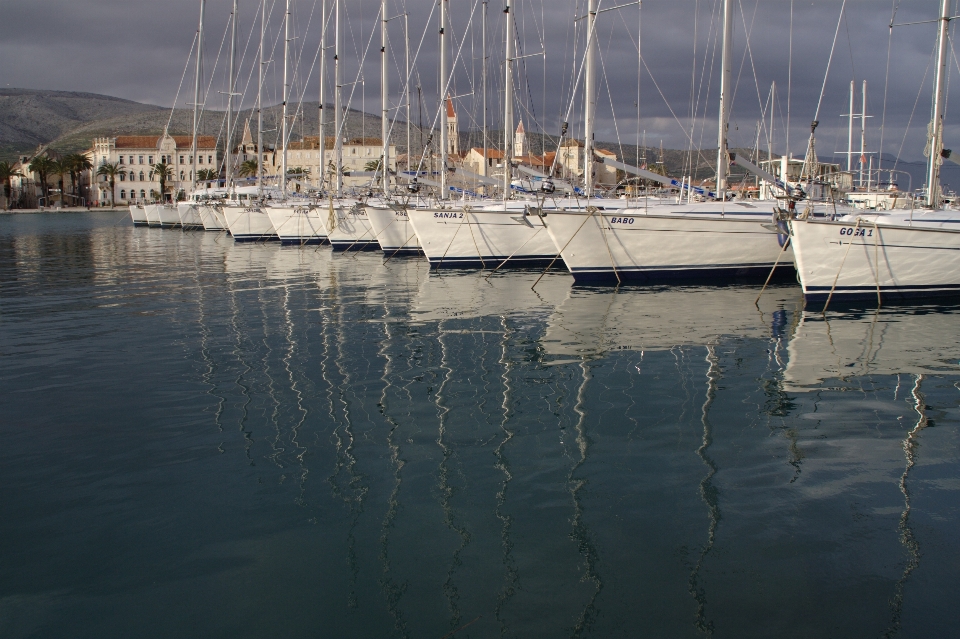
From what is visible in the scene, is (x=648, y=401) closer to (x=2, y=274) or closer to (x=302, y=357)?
(x=302, y=357)

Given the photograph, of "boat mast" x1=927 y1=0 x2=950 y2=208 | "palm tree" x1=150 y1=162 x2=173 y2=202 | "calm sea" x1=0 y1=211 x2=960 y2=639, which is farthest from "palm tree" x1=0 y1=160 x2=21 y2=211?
"boat mast" x1=927 y1=0 x2=950 y2=208

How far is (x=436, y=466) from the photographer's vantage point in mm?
7371

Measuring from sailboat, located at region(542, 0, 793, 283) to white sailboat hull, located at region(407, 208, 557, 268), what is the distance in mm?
4531

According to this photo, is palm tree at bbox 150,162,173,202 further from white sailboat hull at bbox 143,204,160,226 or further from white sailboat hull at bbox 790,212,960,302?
white sailboat hull at bbox 790,212,960,302

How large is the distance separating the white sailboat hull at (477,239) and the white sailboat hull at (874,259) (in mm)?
10395

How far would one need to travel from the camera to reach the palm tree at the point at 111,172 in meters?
125

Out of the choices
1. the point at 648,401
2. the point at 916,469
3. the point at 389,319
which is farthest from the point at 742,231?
the point at 916,469

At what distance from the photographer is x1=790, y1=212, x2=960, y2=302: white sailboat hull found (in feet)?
55.3

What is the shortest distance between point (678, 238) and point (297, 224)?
23.9 meters

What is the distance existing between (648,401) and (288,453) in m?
4.51

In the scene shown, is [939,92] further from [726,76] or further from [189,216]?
[189,216]

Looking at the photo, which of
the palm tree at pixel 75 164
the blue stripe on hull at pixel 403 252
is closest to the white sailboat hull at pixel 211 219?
the blue stripe on hull at pixel 403 252

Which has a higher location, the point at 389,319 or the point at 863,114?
the point at 863,114

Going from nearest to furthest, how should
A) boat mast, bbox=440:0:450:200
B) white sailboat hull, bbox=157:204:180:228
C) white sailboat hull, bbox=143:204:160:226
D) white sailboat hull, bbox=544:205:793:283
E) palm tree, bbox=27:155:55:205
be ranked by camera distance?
white sailboat hull, bbox=544:205:793:283
boat mast, bbox=440:0:450:200
white sailboat hull, bbox=157:204:180:228
white sailboat hull, bbox=143:204:160:226
palm tree, bbox=27:155:55:205
